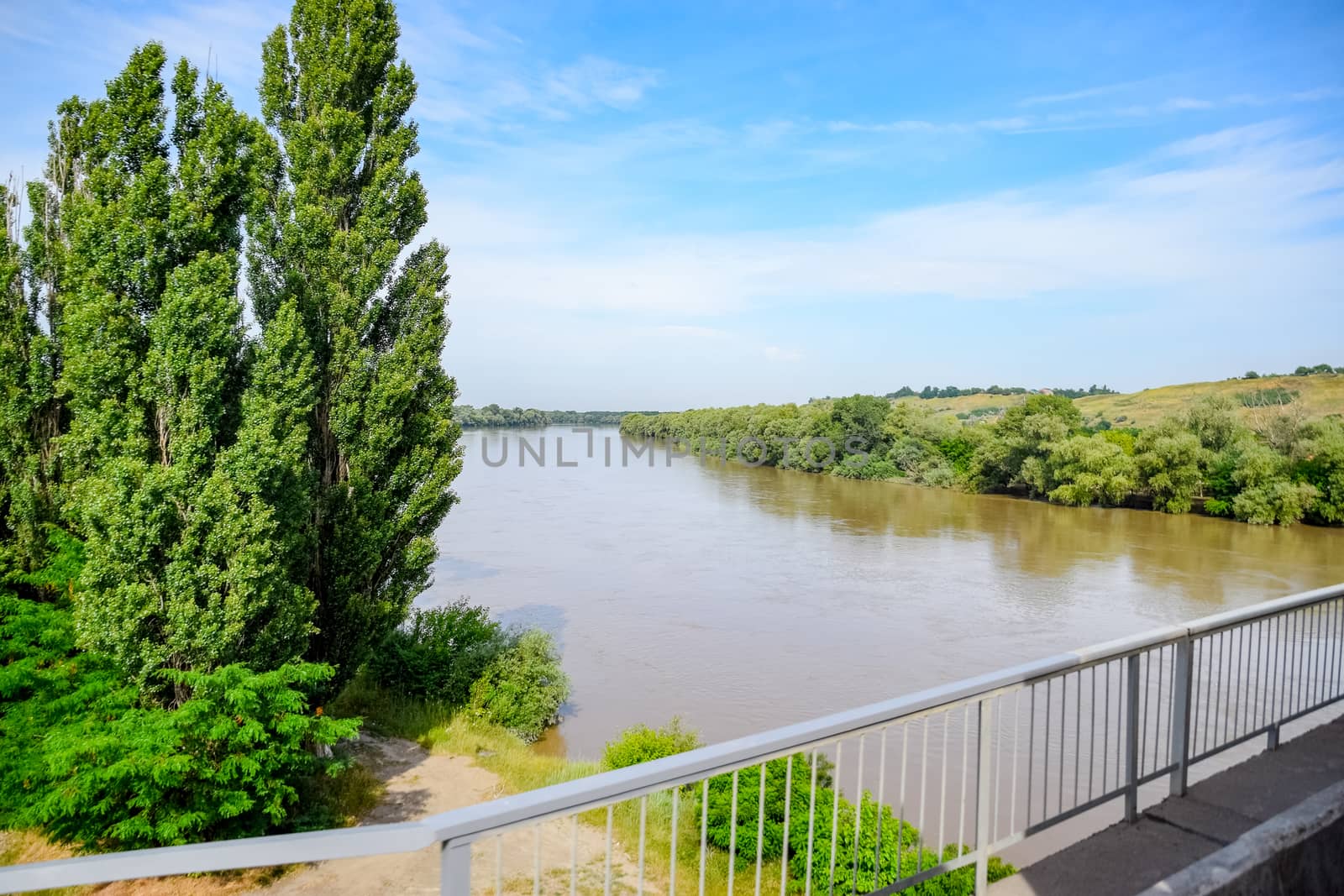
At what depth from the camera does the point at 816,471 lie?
5884 cm

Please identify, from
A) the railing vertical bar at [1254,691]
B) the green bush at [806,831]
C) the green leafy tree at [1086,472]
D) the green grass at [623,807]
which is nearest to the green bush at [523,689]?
the green grass at [623,807]

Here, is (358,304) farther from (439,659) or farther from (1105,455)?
(1105,455)

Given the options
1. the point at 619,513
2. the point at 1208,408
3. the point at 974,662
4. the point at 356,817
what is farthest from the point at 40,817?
the point at 1208,408

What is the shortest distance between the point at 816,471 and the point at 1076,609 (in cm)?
3926

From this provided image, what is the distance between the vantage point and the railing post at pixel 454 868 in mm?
1604

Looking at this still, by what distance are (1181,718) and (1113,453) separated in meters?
39.5

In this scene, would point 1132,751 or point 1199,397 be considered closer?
point 1132,751

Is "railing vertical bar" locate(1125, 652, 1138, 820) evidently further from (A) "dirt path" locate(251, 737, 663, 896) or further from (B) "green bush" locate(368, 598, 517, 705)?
(B) "green bush" locate(368, 598, 517, 705)

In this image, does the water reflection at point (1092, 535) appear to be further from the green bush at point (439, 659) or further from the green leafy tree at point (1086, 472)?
the green bush at point (439, 659)

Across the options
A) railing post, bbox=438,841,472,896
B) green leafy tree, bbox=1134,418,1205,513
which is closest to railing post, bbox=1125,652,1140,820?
railing post, bbox=438,841,472,896

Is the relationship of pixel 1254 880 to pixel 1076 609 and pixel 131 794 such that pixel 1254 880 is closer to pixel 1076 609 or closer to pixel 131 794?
pixel 131 794

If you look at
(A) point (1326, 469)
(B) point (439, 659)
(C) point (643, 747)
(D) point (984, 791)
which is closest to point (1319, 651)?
(D) point (984, 791)

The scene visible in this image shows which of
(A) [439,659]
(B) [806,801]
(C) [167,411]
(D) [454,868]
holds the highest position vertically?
(C) [167,411]

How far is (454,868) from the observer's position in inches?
63.7
